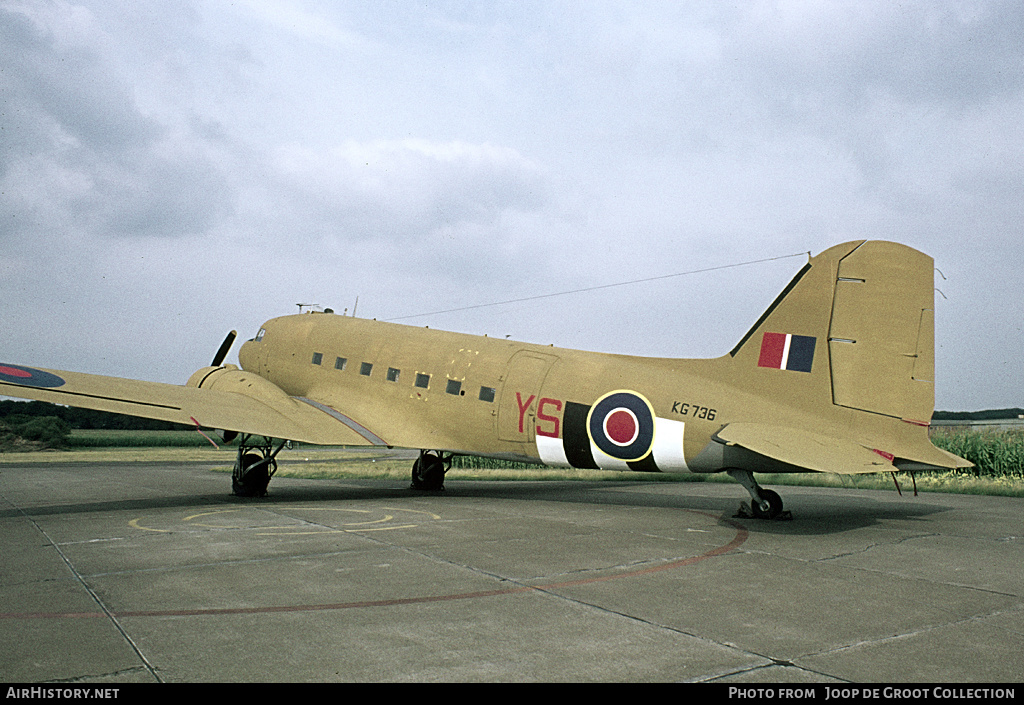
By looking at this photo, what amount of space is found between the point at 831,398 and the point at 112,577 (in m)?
11.7

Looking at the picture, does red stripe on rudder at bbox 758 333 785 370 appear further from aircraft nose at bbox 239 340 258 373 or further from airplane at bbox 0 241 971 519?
aircraft nose at bbox 239 340 258 373

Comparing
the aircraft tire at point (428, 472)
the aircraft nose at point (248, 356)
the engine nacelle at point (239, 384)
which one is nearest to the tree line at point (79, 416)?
the aircraft nose at point (248, 356)

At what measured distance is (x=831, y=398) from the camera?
41.4ft

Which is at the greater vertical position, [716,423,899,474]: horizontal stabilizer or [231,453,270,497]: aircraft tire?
[716,423,899,474]: horizontal stabilizer

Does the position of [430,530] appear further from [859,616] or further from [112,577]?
[859,616]

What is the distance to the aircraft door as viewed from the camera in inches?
648

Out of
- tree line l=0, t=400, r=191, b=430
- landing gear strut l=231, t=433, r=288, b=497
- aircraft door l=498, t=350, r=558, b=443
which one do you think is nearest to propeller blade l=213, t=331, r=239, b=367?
landing gear strut l=231, t=433, r=288, b=497

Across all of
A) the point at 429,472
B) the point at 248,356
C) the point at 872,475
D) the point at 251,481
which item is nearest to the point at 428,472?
the point at 429,472

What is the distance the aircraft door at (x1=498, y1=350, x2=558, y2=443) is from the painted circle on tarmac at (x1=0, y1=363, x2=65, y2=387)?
32.5 ft

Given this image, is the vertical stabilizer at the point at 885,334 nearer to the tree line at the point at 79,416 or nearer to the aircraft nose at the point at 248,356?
the aircraft nose at the point at 248,356

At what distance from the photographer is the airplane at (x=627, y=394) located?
12312mm

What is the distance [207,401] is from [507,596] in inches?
480

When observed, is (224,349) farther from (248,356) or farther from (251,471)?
(251,471)
